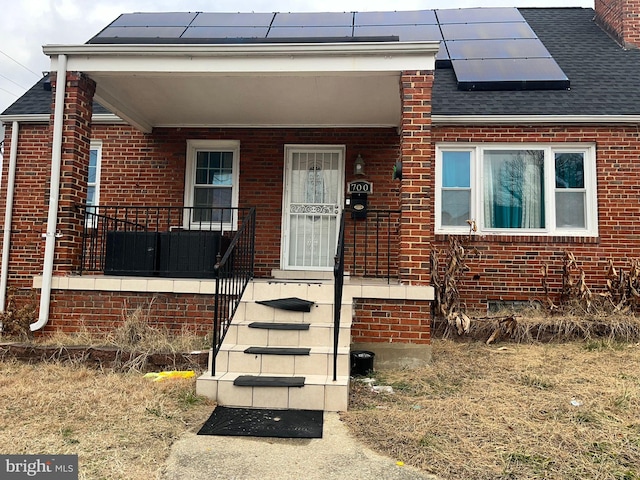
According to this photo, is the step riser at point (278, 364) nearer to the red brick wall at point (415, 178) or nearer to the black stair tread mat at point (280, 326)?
the black stair tread mat at point (280, 326)

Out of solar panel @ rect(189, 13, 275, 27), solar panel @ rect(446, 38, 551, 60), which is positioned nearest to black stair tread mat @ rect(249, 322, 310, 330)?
solar panel @ rect(446, 38, 551, 60)

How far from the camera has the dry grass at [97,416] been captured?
2.65 metres

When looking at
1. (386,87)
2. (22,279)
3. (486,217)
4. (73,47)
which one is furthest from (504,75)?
(22,279)

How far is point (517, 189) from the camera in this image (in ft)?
23.0

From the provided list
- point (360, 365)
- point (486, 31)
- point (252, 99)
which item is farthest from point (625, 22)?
point (360, 365)

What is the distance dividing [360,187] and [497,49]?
3.73m

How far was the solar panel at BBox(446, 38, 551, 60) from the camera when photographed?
795cm

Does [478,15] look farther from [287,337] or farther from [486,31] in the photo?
[287,337]

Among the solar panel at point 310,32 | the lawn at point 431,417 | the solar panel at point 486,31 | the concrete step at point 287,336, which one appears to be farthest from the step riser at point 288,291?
the solar panel at point 486,31

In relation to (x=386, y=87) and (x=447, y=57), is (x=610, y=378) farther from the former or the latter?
(x=447, y=57)

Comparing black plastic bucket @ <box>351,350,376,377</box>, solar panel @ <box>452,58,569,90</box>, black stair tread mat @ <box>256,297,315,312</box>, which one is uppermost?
solar panel @ <box>452,58,569,90</box>

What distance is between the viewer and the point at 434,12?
9922mm

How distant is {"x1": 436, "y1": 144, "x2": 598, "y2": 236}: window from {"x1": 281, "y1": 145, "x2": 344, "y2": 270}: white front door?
1.61 m

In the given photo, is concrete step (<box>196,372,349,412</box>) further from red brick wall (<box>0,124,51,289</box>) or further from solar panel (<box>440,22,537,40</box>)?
solar panel (<box>440,22,537,40</box>)
